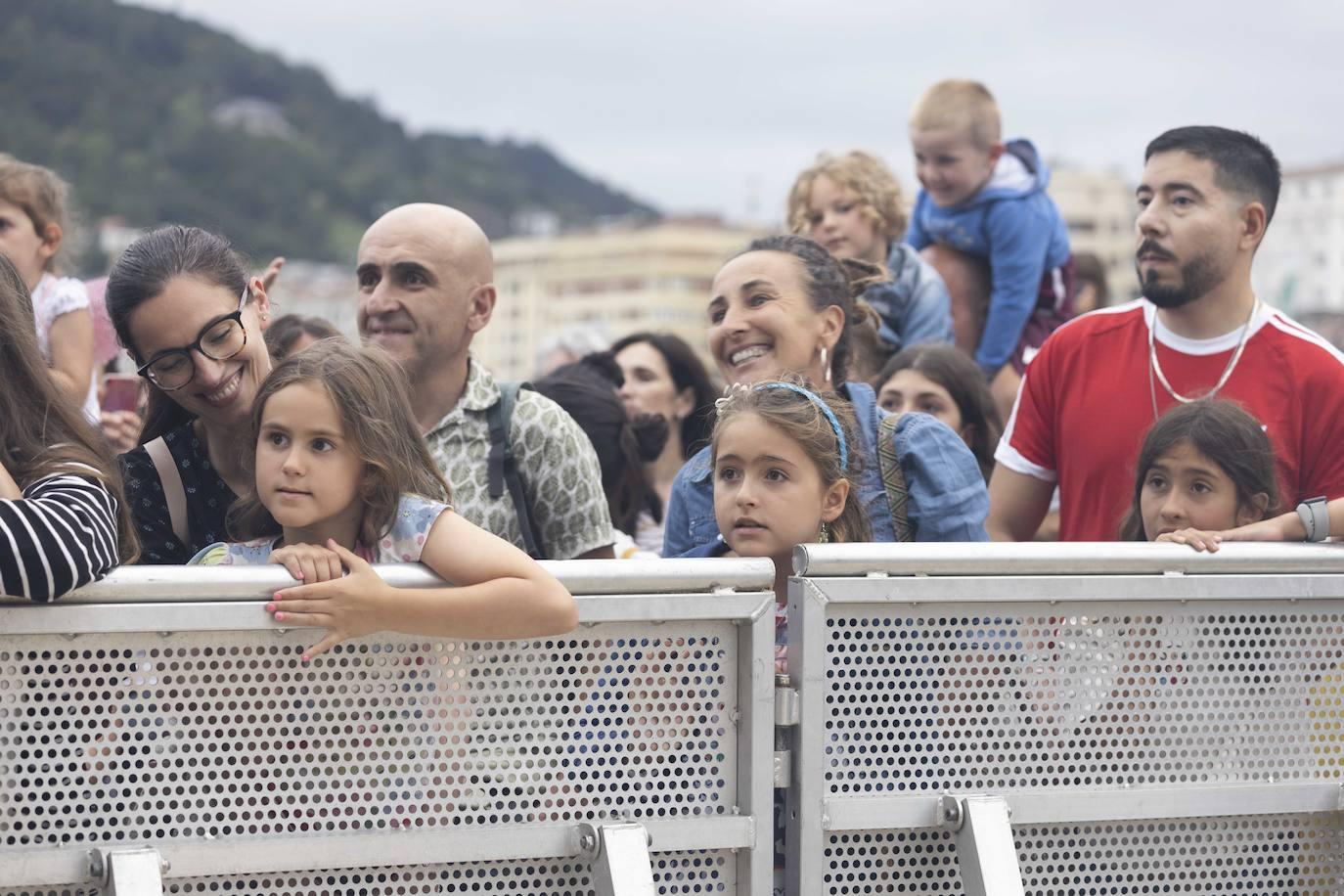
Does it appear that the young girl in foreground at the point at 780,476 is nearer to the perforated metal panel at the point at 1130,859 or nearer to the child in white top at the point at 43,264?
the perforated metal panel at the point at 1130,859

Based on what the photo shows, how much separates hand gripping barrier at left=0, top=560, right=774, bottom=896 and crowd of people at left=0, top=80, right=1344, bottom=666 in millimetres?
95

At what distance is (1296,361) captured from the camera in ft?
15.6

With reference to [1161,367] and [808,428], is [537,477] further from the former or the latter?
[1161,367]

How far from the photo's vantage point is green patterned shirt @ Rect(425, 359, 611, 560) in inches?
180

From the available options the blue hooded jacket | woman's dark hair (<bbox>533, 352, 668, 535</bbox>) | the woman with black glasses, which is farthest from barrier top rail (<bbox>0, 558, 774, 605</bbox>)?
the blue hooded jacket

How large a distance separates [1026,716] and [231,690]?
1.45 m

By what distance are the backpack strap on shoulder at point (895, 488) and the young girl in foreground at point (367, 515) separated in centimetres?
120

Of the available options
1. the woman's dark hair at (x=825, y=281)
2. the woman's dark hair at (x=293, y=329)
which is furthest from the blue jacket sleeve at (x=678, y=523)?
the woman's dark hair at (x=293, y=329)

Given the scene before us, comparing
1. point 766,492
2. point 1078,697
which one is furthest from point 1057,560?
point 766,492

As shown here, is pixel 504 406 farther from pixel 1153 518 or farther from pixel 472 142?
pixel 472 142

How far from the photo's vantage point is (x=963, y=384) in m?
5.98

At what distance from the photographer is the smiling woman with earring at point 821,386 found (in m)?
4.30

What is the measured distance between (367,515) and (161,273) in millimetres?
899

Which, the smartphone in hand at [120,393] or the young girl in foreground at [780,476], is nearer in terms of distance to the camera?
the young girl in foreground at [780,476]
